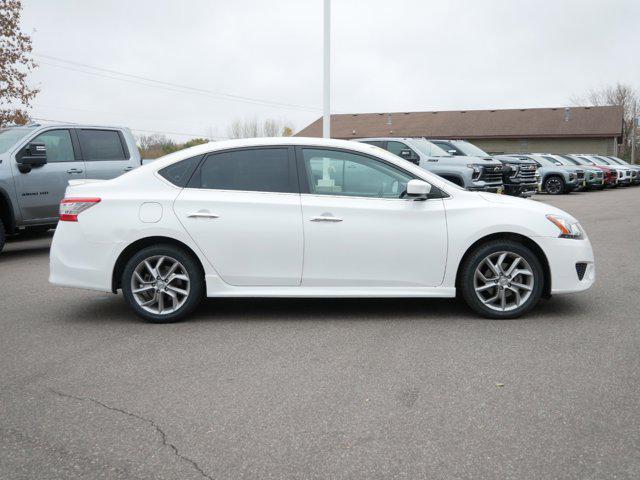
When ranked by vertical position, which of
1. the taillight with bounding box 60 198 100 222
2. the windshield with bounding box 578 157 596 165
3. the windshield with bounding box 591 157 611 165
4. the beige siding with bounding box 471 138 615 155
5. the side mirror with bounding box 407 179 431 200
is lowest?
the beige siding with bounding box 471 138 615 155

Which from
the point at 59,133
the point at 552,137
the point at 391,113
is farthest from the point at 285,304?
the point at 391,113

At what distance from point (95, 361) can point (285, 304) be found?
2.25 metres

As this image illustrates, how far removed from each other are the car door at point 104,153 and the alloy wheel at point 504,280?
7.24 metres

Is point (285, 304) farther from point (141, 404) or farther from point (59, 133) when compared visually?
point (59, 133)

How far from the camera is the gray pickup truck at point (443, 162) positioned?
1515 cm

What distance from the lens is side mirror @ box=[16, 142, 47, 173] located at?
9.79m

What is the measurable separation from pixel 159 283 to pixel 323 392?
7.57 ft

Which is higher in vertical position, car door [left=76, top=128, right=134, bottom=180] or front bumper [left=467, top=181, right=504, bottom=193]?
car door [left=76, top=128, right=134, bottom=180]

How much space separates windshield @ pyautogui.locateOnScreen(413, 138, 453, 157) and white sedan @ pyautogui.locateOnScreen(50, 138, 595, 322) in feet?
33.3

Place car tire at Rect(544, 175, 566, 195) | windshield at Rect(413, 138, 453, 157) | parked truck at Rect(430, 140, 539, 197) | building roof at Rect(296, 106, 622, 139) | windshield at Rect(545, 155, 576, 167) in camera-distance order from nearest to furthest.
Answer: windshield at Rect(413, 138, 453, 157) < parked truck at Rect(430, 140, 539, 197) < car tire at Rect(544, 175, 566, 195) < windshield at Rect(545, 155, 576, 167) < building roof at Rect(296, 106, 622, 139)

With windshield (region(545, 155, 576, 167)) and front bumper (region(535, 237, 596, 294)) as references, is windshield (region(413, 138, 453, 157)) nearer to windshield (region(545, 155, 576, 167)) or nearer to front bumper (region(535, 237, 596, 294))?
front bumper (region(535, 237, 596, 294))

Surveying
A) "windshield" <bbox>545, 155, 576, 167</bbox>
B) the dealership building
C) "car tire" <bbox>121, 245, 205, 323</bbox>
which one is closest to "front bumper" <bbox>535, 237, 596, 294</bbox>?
"car tire" <bbox>121, 245, 205, 323</bbox>

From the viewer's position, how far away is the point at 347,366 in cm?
450

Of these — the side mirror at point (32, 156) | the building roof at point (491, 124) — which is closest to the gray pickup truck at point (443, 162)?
the side mirror at point (32, 156)
